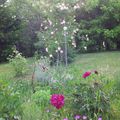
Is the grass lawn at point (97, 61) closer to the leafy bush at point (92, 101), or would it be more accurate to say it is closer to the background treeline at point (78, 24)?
the background treeline at point (78, 24)

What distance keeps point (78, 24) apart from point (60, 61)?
4377 millimetres

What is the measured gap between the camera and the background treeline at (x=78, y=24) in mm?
13719

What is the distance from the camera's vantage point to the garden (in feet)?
13.7

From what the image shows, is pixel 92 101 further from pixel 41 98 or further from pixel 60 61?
pixel 60 61

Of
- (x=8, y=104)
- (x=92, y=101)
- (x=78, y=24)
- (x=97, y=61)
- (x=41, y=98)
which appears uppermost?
(x=78, y=24)

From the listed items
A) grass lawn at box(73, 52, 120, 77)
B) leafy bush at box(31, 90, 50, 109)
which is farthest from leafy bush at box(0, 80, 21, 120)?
grass lawn at box(73, 52, 120, 77)

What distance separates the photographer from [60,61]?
31.6ft

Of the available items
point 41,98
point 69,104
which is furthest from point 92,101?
point 41,98

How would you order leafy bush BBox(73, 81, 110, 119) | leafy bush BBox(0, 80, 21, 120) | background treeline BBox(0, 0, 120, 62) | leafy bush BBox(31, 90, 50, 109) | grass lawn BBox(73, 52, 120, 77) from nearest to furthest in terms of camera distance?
leafy bush BBox(0, 80, 21, 120), leafy bush BBox(73, 81, 110, 119), leafy bush BBox(31, 90, 50, 109), grass lawn BBox(73, 52, 120, 77), background treeline BBox(0, 0, 120, 62)

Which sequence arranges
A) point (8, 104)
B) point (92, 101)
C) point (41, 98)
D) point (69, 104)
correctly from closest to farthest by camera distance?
point (8, 104)
point (92, 101)
point (69, 104)
point (41, 98)

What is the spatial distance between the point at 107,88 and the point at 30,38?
9875mm

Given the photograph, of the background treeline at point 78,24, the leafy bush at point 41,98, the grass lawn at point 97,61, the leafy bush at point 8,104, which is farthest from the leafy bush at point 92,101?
the background treeline at point 78,24

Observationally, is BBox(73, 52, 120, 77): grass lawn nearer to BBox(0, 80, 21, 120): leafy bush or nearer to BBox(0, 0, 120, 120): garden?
BBox(0, 0, 120, 120): garden

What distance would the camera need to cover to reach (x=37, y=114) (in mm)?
4012
